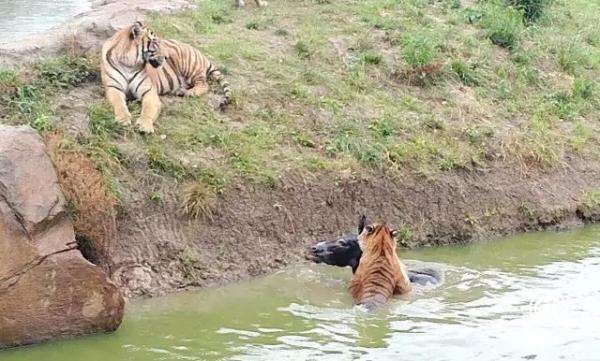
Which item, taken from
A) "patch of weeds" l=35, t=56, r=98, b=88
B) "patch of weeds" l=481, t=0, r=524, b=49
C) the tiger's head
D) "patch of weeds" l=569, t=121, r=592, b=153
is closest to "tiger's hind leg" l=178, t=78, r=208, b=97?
the tiger's head

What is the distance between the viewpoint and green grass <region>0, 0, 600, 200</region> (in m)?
8.73

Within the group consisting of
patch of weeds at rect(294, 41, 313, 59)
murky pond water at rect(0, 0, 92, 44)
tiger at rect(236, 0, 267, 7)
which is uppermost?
tiger at rect(236, 0, 267, 7)

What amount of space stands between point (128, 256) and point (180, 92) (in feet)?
7.90

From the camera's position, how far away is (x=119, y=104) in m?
8.78

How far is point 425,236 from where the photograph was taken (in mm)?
9352

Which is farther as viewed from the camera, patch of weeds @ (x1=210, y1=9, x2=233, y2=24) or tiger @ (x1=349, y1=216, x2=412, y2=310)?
patch of weeds @ (x1=210, y1=9, x2=233, y2=24)

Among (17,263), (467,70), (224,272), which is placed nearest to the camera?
(17,263)

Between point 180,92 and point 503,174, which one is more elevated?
point 180,92

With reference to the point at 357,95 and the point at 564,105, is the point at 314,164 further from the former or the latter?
the point at 564,105

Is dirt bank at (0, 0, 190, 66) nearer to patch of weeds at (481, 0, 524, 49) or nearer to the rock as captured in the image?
the rock

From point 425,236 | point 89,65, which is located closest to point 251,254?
point 425,236

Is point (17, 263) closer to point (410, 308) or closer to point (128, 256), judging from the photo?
point (128, 256)

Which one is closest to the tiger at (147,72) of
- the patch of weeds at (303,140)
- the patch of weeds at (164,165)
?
the patch of weeds at (164,165)

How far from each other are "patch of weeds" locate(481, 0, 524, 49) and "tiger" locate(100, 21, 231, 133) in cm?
461
